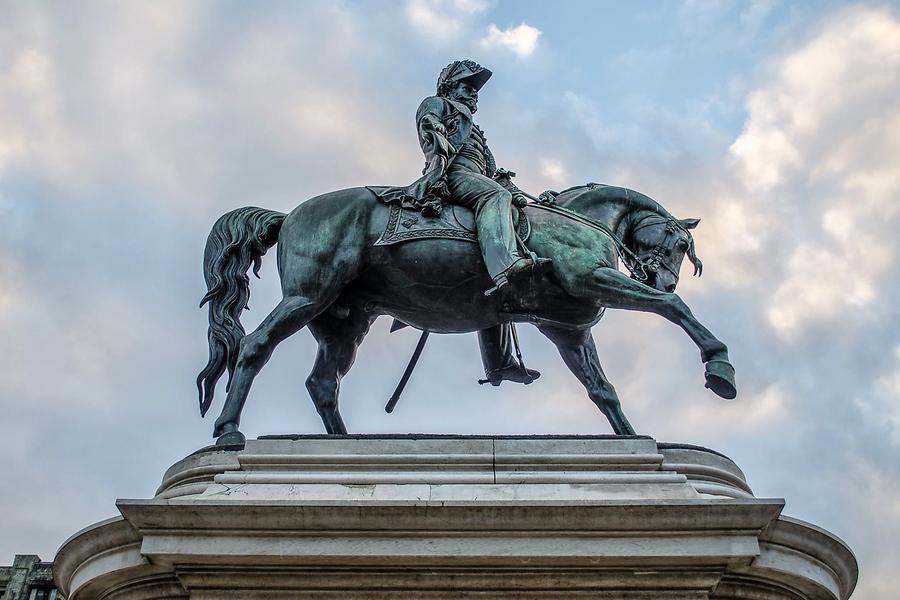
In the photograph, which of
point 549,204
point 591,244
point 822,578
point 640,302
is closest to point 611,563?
point 822,578

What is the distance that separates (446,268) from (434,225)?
50cm

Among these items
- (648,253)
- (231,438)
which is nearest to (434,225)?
(648,253)

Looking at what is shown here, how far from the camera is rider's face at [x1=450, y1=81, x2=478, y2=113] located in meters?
13.8

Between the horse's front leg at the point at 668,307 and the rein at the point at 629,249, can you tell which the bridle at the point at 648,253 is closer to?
the rein at the point at 629,249

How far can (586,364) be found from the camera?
1241 centimetres

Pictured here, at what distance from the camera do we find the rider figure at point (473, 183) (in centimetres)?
1131

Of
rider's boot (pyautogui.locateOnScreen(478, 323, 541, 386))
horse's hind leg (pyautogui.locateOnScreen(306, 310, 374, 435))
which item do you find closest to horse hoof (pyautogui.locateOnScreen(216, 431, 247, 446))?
horse's hind leg (pyautogui.locateOnScreen(306, 310, 374, 435))

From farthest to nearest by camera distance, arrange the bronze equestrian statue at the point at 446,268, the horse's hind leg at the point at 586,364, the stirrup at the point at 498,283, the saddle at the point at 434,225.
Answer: the horse's hind leg at the point at 586,364
the saddle at the point at 434,225
the bronze equestrian statue at the point at 446,268
the stirrup at the point at 498,283

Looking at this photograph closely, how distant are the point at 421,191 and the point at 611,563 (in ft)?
16.1

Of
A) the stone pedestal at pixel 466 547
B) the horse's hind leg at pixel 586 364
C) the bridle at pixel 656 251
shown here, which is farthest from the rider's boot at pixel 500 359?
the stone pedestal at pixel 466 547

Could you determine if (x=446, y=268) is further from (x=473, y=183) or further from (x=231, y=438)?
(x=231, y=438)

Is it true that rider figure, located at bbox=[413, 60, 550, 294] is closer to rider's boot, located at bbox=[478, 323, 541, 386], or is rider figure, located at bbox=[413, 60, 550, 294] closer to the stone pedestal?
rider's boot, located at bbox=[478, 323, 541, 386]

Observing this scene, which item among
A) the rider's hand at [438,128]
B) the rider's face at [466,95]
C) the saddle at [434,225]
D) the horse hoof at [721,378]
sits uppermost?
the rider's face at [466,95]

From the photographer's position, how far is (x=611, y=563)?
334 inches
